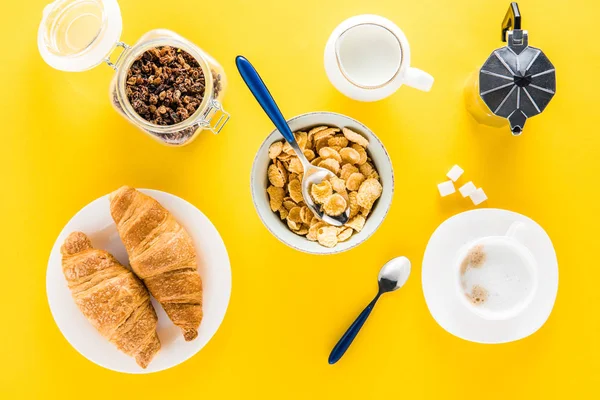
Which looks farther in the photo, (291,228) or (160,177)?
(160,177)

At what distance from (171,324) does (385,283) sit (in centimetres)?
55

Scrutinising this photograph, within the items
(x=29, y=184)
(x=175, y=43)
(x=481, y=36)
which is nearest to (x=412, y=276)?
(x=481, y=36)

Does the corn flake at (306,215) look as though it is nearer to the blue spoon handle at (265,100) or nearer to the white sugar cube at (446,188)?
the blue spoon handle at (265,100)

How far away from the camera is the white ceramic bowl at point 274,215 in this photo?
111 centimetres

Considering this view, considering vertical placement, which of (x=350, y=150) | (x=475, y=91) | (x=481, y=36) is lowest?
(x=350, y=150)

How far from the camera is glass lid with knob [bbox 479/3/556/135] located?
111 centimetres

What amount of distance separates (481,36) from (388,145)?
371 mm

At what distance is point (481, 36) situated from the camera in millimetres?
1285

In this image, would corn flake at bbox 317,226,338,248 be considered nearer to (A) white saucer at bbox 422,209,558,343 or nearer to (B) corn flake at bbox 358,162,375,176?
(B) corn flake at bbox 358,162,375,176

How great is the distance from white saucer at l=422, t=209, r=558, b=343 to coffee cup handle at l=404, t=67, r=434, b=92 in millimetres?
351

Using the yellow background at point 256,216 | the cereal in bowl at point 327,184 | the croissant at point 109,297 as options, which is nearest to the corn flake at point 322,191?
the cereal in bowl at point 327,184

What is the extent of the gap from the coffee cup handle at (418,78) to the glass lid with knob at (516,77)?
5.1 inches

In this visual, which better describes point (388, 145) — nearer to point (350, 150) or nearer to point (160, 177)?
point (350, 150)

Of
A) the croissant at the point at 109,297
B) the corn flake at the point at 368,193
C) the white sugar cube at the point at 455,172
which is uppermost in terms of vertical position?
the white sugar cube at the point at 455,172
